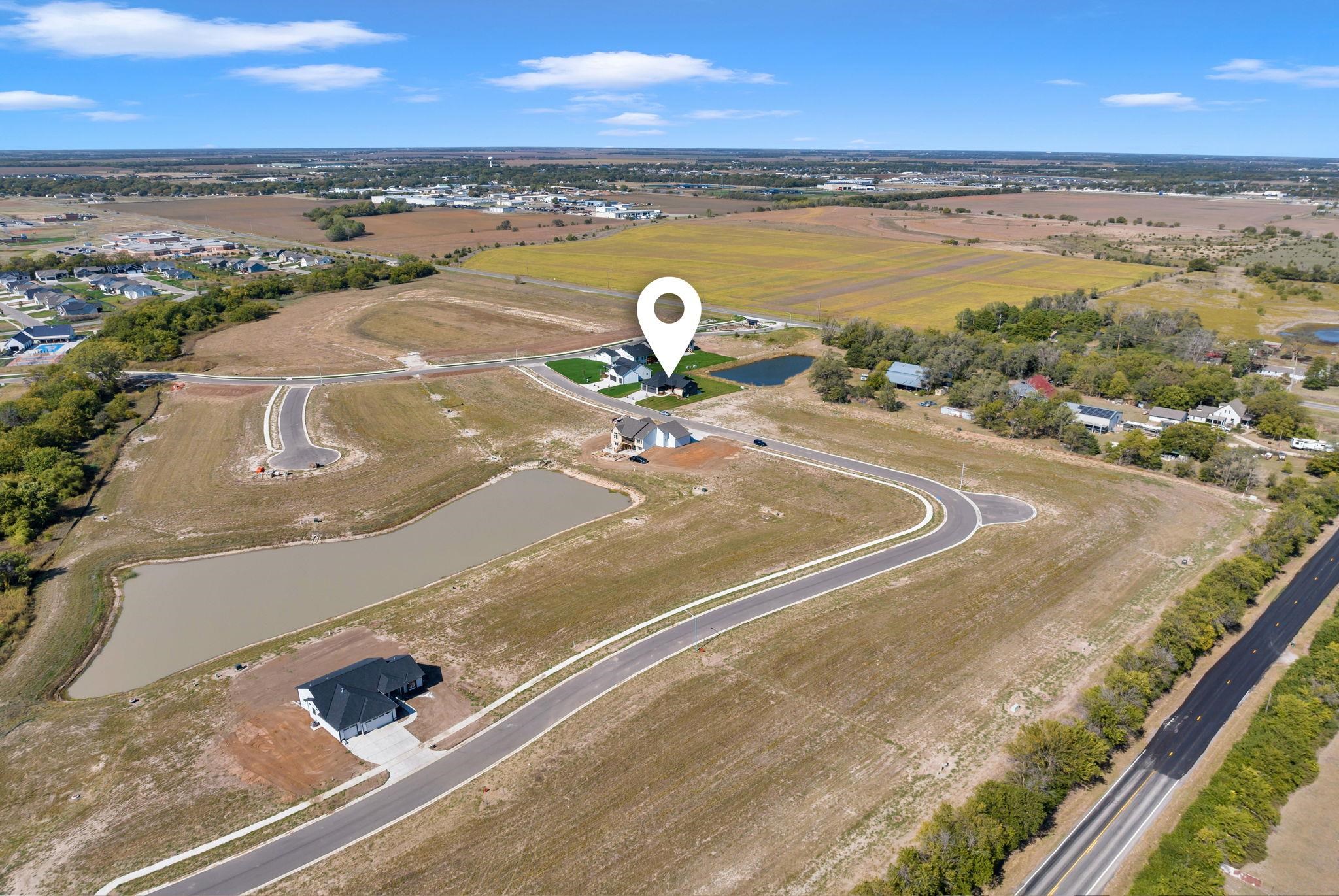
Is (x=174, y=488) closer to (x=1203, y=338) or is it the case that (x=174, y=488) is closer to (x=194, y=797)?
(x=194, y=797)

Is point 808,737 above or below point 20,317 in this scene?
below

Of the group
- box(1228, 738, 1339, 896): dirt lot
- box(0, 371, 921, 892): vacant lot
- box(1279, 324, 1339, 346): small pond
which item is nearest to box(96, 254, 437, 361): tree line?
box(0, 371, 921, 892): vacant lot

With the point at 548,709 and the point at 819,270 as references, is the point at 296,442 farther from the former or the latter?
the point at 819,270

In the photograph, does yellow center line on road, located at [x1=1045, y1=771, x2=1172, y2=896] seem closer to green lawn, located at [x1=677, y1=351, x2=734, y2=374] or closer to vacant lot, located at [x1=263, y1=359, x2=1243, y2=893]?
vacant lot, located at [x1=263, y1=359, x2=1243, y2=893]

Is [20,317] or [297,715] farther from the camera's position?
[20,317]

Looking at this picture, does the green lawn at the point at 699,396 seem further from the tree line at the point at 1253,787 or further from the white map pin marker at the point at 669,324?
the tree line at the point at 1253,787

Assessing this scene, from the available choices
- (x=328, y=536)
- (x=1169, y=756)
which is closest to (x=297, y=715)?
(x=328, y=536)

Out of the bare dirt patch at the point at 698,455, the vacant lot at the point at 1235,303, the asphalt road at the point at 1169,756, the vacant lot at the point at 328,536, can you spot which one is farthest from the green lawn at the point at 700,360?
the vacant lot at the point at 1235,303
